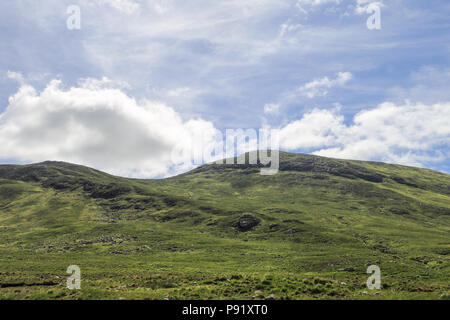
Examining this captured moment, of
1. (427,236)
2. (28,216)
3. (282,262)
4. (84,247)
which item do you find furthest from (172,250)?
(28,216)

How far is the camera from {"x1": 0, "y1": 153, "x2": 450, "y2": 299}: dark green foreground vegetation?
3180 centimetres

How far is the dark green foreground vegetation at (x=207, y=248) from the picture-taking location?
1252 inches

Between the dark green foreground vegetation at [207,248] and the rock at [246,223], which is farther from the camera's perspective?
the rock at [246,223]

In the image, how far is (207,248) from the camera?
274 ft

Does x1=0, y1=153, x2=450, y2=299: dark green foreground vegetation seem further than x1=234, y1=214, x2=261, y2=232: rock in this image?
No

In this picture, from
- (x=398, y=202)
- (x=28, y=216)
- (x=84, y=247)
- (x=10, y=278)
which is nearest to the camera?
(x=10, y=278)

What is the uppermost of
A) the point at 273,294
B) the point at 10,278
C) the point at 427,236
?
the point at 273,294

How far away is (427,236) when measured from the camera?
339 feet

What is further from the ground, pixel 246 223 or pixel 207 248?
pixel 246 223

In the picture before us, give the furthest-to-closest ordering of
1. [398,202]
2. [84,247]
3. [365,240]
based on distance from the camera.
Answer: [398,202], [365,240], [84,247]

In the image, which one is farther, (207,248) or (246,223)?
(246,223)

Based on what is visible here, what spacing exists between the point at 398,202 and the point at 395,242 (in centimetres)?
12734
